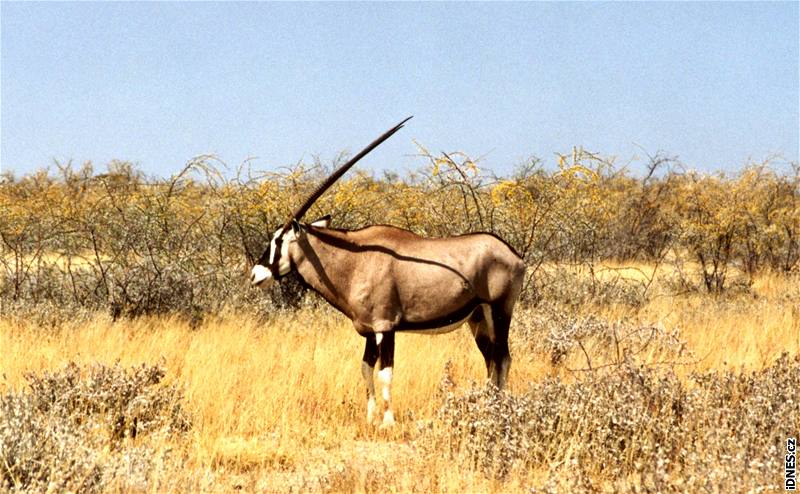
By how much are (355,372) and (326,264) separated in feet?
5.54

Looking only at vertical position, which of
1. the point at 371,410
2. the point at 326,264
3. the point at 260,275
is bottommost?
the point at 371,410

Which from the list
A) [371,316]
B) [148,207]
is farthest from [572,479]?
[148,207]

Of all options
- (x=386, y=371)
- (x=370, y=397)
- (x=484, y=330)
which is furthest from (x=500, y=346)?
(x=370, y=397)

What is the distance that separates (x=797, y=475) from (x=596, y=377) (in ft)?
6.12

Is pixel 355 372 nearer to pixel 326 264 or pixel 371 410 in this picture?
pixel 371 410

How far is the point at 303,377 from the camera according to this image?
8078 millimetres

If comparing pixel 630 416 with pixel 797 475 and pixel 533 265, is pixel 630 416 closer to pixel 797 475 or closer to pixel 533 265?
pixel 797 475

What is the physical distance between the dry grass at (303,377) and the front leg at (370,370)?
0.18 m

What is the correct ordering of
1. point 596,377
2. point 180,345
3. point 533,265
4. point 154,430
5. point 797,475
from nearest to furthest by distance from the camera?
point 797,475, point 154,430, point 596,377, point 180,345, point 533,265

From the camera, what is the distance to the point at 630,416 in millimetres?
5828

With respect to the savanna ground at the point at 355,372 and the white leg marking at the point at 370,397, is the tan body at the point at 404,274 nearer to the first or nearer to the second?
the white leg marking at the point at 370,397

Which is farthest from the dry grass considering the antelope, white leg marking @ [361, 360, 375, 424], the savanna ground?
the antelope

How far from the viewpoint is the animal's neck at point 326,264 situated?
23.2 feet

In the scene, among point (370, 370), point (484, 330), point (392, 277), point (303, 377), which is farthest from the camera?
point (303, 377)
